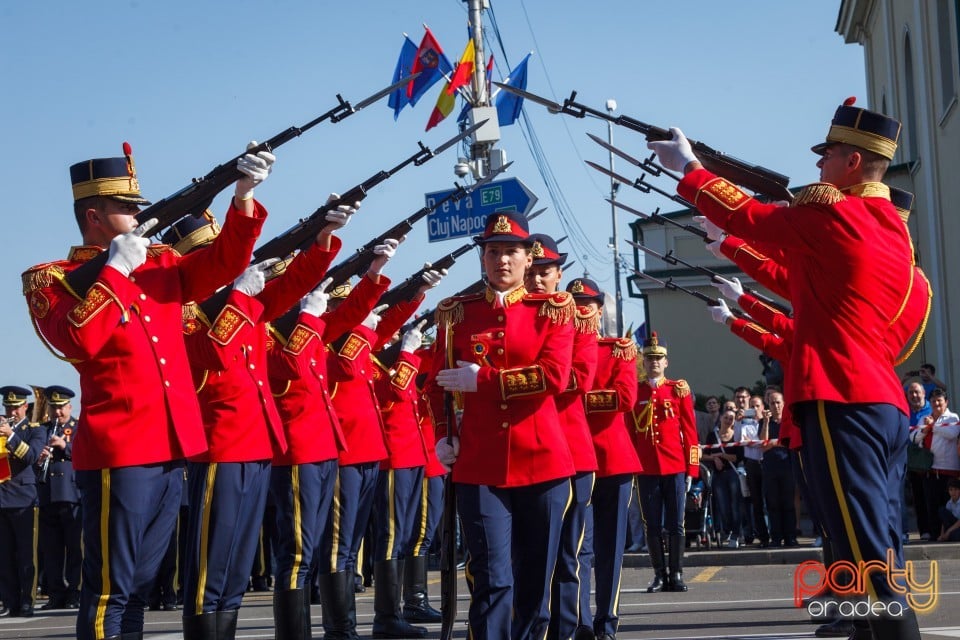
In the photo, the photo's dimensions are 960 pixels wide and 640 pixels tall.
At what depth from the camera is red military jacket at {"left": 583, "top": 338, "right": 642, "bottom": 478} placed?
30.0 ft

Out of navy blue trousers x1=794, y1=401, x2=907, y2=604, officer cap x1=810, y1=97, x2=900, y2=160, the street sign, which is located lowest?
navy blue trousers x1=794, y1=401, x2=907, y2=604

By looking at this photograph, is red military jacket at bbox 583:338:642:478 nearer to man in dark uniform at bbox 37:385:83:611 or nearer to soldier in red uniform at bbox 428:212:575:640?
soldier in red uniform at bbox 428:212:575:640

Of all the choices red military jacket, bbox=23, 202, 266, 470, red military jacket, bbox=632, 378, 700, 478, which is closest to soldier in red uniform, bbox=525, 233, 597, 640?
red military jacket, bbox=23, 202, 266, 470

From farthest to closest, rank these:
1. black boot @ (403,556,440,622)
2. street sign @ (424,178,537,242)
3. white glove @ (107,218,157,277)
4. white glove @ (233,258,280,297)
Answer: street sign @ (424,178,537,242) < black boot @ (403,556,440,622) < white glove @ (233,258,280,297) < white glove @ (107,218,157,277)

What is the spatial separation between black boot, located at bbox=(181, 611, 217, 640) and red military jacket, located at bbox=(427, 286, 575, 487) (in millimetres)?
1406

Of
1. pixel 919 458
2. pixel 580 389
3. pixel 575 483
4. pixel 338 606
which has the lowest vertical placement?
pixel 338 606

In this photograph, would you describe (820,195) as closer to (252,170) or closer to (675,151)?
(675,151)

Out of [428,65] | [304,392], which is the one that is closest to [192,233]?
[304,392]

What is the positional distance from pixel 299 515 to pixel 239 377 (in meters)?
1.25

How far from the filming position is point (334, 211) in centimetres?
835

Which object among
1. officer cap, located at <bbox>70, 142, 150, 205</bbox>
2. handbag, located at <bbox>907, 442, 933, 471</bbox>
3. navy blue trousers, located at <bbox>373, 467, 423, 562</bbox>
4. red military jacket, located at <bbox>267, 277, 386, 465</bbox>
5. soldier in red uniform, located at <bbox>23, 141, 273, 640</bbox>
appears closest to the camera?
soldier in red uniform, located at <bbox>23, 141, 273, 640</bbox>

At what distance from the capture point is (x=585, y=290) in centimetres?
899

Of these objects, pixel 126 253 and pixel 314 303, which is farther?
pixel 314 303

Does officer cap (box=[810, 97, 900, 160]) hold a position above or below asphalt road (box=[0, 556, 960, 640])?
above
